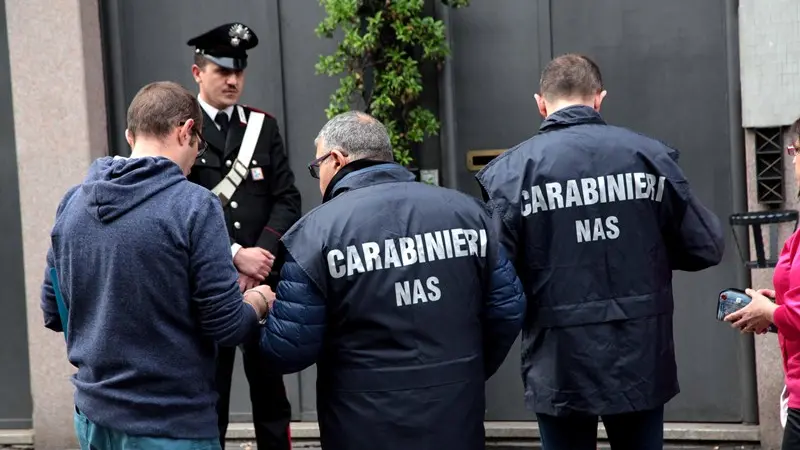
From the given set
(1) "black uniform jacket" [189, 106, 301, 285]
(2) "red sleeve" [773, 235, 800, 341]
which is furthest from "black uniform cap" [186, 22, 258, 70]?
(2) "red sleeve" [773, 235, 800, 341]

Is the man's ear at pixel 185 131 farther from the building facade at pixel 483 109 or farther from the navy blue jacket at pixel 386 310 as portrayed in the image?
the building facade at pixel 483 109

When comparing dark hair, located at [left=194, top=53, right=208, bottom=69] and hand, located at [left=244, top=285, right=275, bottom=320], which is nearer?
hand, located at [left=244, top=285, right=275, bottom=320]

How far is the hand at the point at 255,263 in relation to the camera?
4679 millimetres

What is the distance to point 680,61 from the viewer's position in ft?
20.7

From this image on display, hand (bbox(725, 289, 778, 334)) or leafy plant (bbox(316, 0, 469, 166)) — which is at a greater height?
leafy plant (bbox(316, 0, 469, 166))

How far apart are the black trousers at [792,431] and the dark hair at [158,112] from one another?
2161 mm

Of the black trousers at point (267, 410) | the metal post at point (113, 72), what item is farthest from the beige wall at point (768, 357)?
the metal post at point (113, 72)

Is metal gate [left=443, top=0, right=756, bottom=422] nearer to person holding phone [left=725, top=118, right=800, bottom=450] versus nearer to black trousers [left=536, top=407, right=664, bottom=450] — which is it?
black trousers [left=536, top=407, right=664, bottom=450]

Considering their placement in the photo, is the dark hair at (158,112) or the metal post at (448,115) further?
the metal post at (448,115)

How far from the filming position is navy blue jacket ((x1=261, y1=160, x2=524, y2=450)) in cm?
350

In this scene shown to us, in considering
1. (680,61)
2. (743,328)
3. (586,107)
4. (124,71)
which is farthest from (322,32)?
(743,328)

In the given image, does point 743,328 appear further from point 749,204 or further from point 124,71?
point 124,71

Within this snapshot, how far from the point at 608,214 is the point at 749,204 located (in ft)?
7.10

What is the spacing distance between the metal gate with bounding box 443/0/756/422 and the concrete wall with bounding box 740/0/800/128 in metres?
0.17
